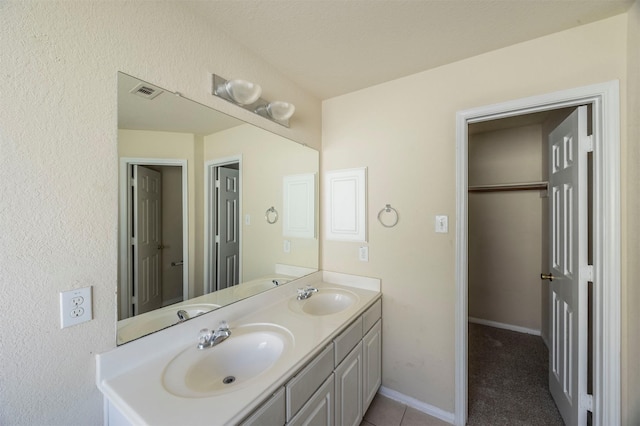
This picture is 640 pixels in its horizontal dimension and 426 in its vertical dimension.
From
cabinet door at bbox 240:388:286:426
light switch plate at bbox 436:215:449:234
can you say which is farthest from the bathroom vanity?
light switch plate at bbox 436:215:449:234

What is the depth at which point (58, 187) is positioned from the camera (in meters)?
0.80

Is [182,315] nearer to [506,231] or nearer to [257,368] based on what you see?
[257,368]

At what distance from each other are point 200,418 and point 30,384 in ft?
1.79

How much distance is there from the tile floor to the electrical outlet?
167cm

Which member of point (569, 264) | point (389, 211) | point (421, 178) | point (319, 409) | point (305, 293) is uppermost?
point (421, 178)

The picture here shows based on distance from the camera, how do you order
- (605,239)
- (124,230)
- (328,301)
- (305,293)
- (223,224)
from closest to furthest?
(124,230) < (605,239) < (223,224) < (305,293) < (328,301)

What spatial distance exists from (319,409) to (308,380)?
0.20 metres

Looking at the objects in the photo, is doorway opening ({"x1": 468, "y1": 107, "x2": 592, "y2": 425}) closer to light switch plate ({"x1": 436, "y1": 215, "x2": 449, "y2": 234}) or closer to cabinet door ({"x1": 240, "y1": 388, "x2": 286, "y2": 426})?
light switch plate ({"x1": 436, "y1": 215, "x2": 449, "y2": 234})

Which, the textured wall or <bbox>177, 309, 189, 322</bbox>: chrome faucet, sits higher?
the textured wall

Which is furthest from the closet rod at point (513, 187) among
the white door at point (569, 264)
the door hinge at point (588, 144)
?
the door hinge at point (588, 144)

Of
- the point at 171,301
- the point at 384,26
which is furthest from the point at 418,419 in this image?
the point at 384,26

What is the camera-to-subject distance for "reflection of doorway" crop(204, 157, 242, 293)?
1370 mm

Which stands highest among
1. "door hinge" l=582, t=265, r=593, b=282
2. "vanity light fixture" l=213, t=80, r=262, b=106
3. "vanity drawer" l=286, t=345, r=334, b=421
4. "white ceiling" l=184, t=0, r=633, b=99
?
"white ceiling" l=184, t=0, r=633, b=99

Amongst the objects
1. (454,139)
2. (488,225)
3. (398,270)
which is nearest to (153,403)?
(398,270)
